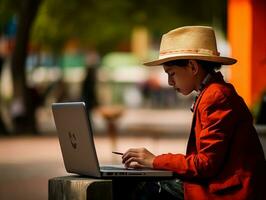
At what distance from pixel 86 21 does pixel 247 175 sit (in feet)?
106

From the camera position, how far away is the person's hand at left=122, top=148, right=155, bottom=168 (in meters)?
5.40

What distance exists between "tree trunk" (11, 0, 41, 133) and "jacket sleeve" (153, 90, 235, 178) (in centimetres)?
2065

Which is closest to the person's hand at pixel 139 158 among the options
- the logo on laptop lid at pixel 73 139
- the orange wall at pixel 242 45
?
the logo on laptop lid at pixel 73 139

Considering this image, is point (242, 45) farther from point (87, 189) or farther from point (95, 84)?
point (95, 84)

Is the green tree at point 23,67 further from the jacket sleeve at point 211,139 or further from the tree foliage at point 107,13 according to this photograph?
the jacket sleeve at point 211,139

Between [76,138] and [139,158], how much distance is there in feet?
1.11

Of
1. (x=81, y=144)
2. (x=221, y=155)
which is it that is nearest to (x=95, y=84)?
(x=81, y=144)

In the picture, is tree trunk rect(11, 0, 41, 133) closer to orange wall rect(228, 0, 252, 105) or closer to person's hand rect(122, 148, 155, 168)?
orange wall rect(228, 0, 252, 105)

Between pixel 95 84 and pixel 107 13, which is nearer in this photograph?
pixel 95 84

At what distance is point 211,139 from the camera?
5.14 metres

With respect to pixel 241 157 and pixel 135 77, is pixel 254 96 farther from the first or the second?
pixel 135 77

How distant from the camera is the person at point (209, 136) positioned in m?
5.16

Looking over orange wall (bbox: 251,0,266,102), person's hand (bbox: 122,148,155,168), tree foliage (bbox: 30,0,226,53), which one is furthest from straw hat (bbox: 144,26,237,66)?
tree foliage (bbox: 30,0,226,53)

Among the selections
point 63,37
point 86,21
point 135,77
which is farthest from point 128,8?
point 135,77
